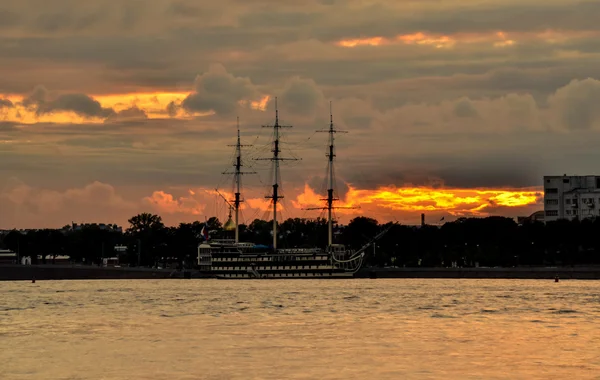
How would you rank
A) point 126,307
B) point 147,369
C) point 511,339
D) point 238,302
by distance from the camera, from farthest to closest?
point 238,302 < point 126,307 < point 511,339 < point 147,369

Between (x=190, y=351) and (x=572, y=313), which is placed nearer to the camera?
(x=190, y=351)

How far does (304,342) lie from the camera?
8112cm

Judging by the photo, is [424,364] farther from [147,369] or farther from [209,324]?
[209,324]

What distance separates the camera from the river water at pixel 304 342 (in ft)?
210

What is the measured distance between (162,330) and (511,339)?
28134 millimetres

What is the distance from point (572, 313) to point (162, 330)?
42.8 meters

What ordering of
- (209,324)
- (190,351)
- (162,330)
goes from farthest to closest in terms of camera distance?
(209,324)
(162,330)
(190,351)

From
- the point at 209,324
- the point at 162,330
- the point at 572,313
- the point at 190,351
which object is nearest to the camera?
the point at 190,351

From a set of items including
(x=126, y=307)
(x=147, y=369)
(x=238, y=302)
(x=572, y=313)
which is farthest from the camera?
(x=238, y=302)

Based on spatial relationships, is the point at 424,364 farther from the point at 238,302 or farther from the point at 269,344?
the point at 238,302

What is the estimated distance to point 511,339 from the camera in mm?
83312

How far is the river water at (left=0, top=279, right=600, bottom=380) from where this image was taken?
6400 cm

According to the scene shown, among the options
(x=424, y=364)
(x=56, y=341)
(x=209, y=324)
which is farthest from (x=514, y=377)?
(x=209, y=324)

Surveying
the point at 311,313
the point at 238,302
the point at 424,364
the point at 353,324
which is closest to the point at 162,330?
the point at 353,324
